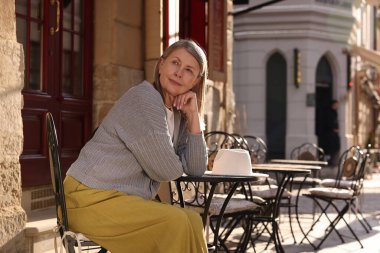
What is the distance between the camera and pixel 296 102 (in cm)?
1878

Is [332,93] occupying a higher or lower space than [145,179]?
higher

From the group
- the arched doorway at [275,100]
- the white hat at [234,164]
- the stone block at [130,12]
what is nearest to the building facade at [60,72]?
the stone block at [130,12]

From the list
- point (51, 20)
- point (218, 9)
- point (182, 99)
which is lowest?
point (182, 99)

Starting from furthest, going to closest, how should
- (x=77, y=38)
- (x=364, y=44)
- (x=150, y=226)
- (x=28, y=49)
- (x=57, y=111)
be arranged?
1. (x=364, y=44)
2. (x=77, y=38)
3. (x=57, y=111)
4. (x=28, y=49)
5. (x=150, y=226)

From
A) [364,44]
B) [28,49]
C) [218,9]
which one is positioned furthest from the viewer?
[364,44]

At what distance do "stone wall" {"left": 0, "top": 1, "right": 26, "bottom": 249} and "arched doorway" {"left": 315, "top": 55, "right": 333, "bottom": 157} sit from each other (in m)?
15.4

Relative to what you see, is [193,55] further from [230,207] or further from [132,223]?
[230,207]

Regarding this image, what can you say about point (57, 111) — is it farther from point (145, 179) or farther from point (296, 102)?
point (296, 102)

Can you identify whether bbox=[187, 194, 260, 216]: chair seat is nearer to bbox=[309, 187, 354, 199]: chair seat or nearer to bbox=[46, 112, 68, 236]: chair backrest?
bbox=[46, 112, 68, 236]: chair backrest

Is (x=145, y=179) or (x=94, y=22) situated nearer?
→ (x=145, y=179)

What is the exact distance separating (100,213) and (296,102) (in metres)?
16.4

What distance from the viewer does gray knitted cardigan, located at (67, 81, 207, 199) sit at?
2861 millimetres

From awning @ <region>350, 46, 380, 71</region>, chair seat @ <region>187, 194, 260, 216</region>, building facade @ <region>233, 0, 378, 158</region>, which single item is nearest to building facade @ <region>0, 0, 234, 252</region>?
chair seat @ <region>187, 194, 260, 216</region>

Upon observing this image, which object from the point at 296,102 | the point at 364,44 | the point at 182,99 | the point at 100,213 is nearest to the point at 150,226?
the point at 100,213
